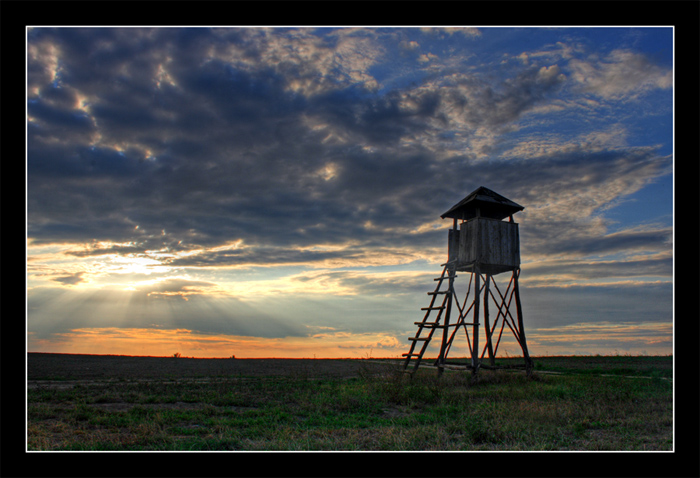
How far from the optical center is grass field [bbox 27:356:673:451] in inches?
303

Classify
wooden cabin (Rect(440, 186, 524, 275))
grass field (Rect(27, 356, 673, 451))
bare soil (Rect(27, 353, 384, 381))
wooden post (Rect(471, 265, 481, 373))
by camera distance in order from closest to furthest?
grass field (Rect(27, 356, 673, 451)) → wooden post (Rect(471, 265, 481, 373)) → wooden cabin (Rect(440, 186, 524, 275)) → bare soil (Rect(27, 353, 384, 381))

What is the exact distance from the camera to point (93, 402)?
12.8m

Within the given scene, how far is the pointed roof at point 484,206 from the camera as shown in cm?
1872

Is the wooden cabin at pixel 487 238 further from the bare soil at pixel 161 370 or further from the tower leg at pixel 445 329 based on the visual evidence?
the bare soil at pixel 161 370

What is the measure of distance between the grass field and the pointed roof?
809 cm

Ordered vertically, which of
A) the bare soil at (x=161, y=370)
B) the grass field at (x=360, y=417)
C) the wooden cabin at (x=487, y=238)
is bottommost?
the bare soil at (x=161, y=370)

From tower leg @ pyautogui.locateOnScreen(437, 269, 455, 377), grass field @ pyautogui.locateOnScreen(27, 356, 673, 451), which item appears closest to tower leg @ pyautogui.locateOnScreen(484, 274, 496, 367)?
tower leg @ pyautogui.locateOnScreen(437, 269, 455, 377)

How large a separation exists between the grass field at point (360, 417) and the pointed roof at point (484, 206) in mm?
8090

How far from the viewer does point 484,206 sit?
64.1 feet

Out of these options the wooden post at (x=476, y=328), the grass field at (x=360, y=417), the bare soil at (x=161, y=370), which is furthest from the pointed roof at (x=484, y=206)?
the bare soil at (x=161, y=370)

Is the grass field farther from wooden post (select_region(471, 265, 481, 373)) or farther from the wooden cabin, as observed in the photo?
the wooden cabin

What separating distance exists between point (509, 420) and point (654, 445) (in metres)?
2.75
